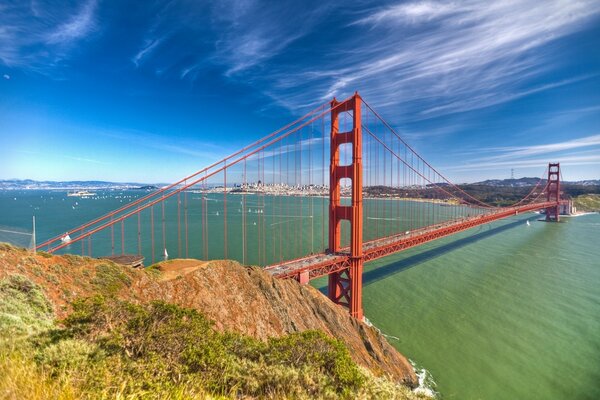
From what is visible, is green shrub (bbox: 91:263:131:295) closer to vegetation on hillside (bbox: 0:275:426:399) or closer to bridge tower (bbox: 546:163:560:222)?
vegetation on hillside (bbox: 0:275:426:399)

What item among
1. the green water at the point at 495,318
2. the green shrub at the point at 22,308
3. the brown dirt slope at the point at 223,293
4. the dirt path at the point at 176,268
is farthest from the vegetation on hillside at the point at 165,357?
the green water at the point at 495,318

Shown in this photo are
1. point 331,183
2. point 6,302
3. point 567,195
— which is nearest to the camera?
point 6,302

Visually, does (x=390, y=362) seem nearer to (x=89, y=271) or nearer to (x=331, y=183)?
(x=331, y=183)

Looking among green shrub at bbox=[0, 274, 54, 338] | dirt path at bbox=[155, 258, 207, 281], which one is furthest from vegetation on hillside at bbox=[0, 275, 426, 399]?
dirt path at bbox=[155, 258, 207, 281]

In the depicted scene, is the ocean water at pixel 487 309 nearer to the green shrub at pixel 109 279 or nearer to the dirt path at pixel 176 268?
the green shrub at pixel 109 279

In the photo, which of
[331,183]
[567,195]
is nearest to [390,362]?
[331,183]

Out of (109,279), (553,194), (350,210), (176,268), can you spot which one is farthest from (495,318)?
(553,194)
